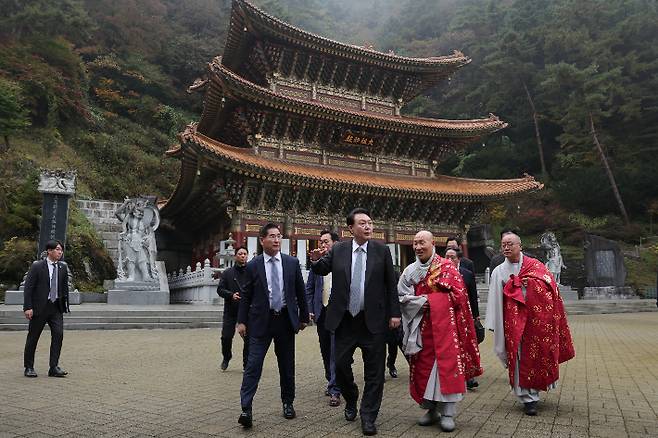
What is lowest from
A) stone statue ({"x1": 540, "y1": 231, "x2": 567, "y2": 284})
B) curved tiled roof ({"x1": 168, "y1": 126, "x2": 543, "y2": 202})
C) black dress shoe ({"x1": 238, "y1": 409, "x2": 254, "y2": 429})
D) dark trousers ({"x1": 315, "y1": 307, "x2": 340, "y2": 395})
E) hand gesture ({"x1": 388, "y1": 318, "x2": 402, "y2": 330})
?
black dress shoe ({"x1": 238, "y1": 409, "x2": 254, "y2": 429})

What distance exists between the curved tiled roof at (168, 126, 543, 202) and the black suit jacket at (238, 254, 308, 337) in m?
12.1

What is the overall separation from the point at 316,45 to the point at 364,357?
61.0 ft

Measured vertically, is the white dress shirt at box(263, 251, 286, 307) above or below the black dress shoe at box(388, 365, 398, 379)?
above

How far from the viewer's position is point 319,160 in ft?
70.2

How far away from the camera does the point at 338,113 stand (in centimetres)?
1998

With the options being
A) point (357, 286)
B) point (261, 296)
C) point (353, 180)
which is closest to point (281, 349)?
point (261, 296)

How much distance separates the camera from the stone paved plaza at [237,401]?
381cm

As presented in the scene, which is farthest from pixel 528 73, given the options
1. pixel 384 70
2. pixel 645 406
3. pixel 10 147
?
pixel 645 406

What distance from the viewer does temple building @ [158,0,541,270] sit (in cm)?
1866

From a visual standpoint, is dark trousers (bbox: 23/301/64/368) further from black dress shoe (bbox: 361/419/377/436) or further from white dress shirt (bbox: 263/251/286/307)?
black dress shoe (bbox: 361/419/377/436)

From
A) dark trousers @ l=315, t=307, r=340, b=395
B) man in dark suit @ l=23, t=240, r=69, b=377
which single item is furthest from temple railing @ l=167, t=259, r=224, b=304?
dark trousers @ l=315, t=307, r=340, b=395

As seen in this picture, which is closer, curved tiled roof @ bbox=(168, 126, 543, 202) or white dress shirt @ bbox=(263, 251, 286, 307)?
white dress shirt @ bbox=(263, 251, 286, 307)

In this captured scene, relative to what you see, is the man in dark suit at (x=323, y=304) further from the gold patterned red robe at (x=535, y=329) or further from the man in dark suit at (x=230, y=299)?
the gold patterned red robe at (x=535, y=329)

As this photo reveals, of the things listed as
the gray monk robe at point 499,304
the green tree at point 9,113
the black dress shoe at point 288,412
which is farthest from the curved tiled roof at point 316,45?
the black dress shoe at point 288,412
